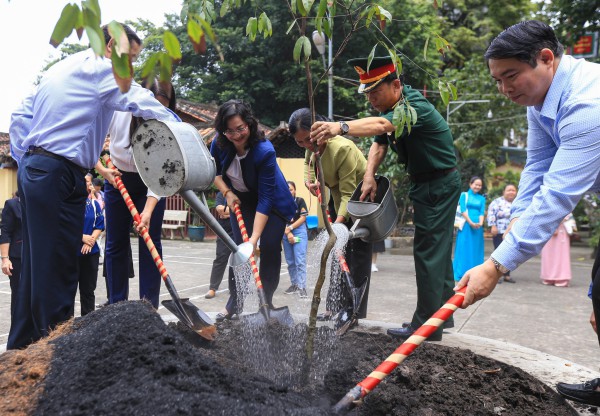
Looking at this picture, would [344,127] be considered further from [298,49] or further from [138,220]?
[138,220]

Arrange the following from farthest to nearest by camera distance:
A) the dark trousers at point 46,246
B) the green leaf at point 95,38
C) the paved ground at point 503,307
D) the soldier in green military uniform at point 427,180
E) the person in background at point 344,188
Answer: the paved ground at point 503,307, the person in background at point 344,188, the soldier in green military uniform at point 427,180, the dark trousers at point 46,246, the green leaf at point 95,38

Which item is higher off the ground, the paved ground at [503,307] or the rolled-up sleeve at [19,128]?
the rolled-up sleeve at [19,128]

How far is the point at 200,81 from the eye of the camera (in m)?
21.4

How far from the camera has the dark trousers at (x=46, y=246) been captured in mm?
2635

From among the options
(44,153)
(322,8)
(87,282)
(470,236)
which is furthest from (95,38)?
(470,236)

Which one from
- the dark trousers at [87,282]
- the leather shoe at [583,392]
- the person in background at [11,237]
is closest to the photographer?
the leather shoe at [583,392]

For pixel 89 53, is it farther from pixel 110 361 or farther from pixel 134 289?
pixel 134 289

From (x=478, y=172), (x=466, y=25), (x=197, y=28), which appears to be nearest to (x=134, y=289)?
(x=197, y=28)

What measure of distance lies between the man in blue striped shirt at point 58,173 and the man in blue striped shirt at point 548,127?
1.64 m

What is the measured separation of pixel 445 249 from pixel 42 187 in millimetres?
2426

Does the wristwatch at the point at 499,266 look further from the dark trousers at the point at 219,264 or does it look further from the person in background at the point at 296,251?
the person in background at the point at 296,251

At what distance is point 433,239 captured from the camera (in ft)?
11.3

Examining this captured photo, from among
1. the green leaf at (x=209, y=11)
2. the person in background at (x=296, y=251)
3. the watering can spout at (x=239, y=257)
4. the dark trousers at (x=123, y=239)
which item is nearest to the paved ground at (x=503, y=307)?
the person in background at (x=296, y=251)

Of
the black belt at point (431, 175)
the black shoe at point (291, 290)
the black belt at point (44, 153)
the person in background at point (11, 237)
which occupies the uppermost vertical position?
the black belt at point (44, 153)
